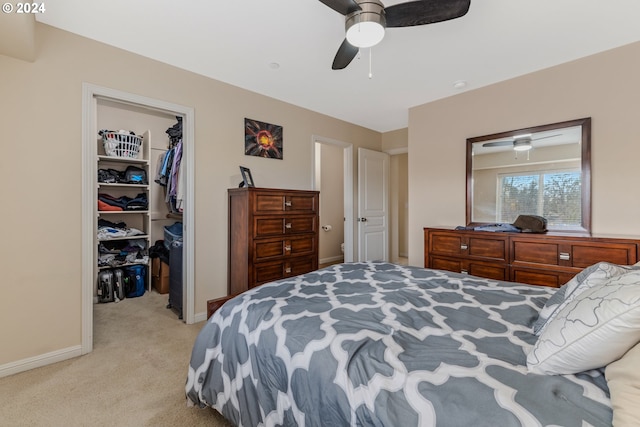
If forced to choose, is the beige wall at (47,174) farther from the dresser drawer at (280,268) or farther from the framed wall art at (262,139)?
the dresser drawer at (280,268)

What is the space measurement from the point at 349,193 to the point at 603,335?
3.76 metres

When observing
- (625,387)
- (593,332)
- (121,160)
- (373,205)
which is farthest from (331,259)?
(625,387)

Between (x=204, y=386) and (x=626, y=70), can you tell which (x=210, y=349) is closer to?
(x=204, y=386)

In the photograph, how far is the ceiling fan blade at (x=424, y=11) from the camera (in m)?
1.55

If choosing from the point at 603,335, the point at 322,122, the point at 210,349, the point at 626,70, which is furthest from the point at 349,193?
the point at 603,335

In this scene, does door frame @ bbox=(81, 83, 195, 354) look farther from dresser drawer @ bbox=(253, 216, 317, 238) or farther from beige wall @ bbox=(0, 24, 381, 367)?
dresser drawer @ bbox=(253, 216, 317, 238)

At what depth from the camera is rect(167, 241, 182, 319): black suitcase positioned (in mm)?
2945

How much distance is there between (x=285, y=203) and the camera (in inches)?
118

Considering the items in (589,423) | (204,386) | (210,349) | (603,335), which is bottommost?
(204,386)

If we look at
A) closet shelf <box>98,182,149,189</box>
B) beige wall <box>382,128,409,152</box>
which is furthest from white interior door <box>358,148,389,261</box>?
closet shelf <box>98,182,149,189</box>

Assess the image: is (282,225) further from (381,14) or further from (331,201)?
(331,201)

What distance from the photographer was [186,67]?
9.04 ft

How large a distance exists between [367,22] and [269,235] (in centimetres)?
195

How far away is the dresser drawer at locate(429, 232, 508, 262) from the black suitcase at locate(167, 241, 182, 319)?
2653mm
